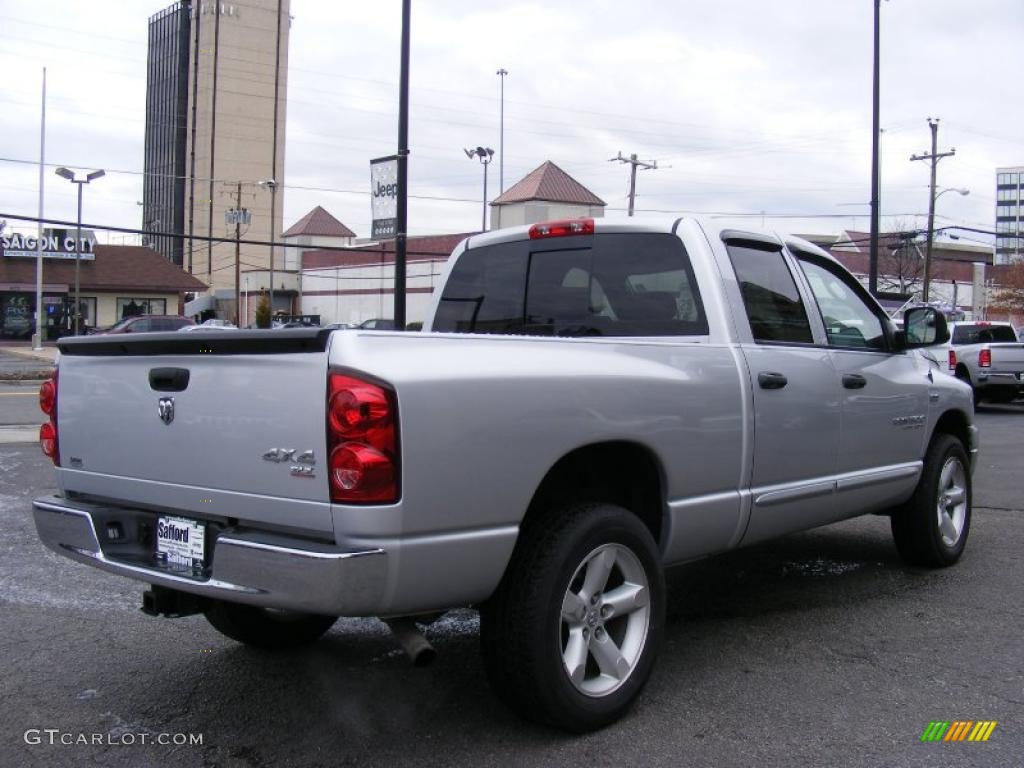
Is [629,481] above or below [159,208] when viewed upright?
below

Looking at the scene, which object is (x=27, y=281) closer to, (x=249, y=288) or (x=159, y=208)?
(x=249, y=288)

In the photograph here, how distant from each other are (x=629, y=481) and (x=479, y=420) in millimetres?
1072

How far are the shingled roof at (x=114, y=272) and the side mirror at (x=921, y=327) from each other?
48.5m

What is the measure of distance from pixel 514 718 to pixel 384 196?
11020 millimetres

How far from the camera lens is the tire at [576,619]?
3361 mm

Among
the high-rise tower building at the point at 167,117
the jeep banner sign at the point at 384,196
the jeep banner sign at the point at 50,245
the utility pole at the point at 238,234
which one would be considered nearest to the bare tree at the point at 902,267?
the utility pole at the point at 238,234

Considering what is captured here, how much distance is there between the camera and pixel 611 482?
4.03 metres

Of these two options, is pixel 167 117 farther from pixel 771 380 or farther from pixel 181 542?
pixel 181 542

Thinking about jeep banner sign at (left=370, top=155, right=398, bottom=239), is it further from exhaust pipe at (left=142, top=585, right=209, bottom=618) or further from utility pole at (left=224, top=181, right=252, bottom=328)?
utility pole at (left=224, top=181, right=252, bottom=328)

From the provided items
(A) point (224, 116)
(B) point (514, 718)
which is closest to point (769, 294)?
(B) point (514, 718)

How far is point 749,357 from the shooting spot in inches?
173

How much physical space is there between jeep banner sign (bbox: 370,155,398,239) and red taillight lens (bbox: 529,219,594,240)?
8.80 meters

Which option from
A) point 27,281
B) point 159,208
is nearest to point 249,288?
point 27,281

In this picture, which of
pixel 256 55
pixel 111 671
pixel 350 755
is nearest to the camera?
pixel 350 755
